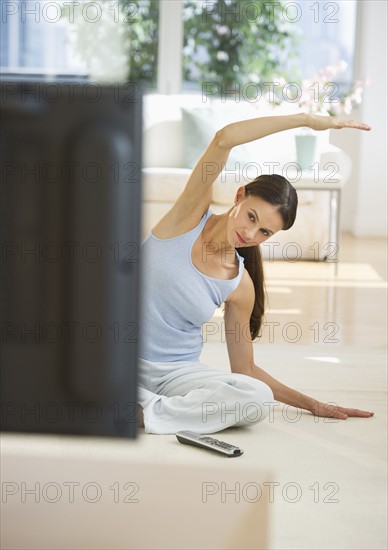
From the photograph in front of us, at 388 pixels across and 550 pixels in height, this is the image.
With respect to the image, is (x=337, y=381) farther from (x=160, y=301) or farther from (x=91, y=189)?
(x=91, y=189)

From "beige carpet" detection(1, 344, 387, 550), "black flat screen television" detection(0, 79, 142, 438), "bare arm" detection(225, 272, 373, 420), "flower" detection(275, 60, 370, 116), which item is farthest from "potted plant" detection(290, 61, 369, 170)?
"black flat screen television" detection(0, 79, 142, 438)

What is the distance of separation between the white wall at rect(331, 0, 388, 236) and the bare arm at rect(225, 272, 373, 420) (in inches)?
104

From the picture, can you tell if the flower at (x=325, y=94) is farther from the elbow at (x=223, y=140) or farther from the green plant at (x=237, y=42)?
the elbow at (x=223, y=140)

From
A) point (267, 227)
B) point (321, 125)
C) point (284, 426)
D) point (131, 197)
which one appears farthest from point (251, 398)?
point (131, 197)

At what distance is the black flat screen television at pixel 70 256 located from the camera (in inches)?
15.5

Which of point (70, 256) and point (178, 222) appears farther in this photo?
point (178, 222)

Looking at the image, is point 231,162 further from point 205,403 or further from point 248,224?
point 205,403

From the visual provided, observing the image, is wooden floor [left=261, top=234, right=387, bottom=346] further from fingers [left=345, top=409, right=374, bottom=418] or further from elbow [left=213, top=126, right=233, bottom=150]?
elbow [left=213, top=126, right=233, bottom=150]

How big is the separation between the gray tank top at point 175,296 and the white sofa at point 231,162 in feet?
4.06

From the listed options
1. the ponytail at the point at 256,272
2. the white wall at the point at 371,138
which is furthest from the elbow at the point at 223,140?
the white wall at the point at 371,138

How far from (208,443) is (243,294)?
584 mm

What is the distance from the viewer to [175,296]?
83.0 inches

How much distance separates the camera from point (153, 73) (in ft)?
16.4

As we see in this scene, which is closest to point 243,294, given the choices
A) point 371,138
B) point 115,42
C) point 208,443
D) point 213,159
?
point 213,159
